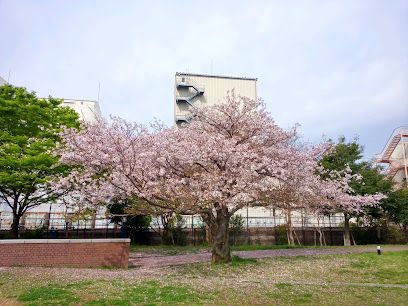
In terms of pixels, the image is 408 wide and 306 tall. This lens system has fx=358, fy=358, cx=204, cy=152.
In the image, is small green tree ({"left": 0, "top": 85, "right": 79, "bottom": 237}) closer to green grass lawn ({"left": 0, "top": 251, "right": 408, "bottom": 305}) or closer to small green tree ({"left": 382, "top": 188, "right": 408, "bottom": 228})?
green grass lawn ({"left": 0, "top": 251, "right": 408, "bottom": 305})

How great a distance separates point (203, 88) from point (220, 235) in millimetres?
38714

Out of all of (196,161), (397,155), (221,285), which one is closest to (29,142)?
(196,161)

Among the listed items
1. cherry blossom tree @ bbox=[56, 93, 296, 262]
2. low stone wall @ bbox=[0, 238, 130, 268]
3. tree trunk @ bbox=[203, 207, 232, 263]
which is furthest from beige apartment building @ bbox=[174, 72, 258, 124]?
low stone wall @ bbox=[0, 238, 130, 268]

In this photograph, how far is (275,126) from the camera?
48.4ft

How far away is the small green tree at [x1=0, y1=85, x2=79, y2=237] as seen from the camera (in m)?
17.0

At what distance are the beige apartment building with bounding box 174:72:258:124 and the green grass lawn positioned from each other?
38130 millimetres

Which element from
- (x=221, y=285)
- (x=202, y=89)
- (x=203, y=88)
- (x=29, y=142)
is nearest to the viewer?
(x=221, y=285)

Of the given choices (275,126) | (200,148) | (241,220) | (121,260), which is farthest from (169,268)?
(241,220)

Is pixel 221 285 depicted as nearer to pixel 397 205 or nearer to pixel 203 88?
pixel 397 205

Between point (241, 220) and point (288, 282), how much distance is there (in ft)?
48.2

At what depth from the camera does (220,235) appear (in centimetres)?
1477

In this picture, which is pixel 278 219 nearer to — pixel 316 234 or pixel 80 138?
pixel 316 234

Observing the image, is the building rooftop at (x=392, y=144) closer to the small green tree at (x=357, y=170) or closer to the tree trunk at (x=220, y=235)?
the small green tree at (x=357, y=170)

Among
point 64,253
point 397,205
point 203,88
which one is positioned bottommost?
point 64,253
